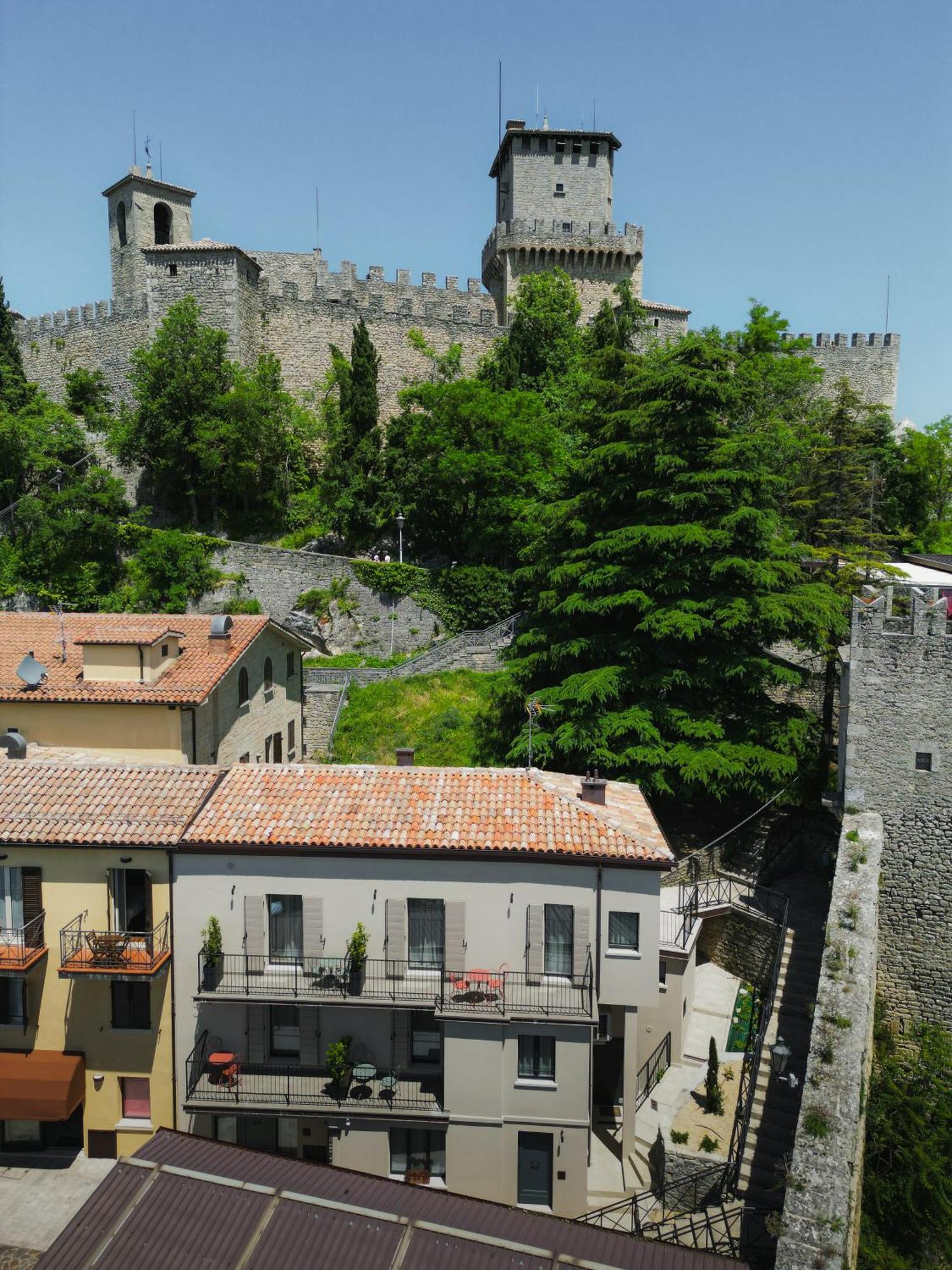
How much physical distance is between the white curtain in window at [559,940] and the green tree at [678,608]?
662 centimetres

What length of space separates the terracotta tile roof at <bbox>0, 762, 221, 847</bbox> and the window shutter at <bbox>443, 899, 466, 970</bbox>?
15.9 feet

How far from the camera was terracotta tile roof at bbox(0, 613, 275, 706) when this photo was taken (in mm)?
19922

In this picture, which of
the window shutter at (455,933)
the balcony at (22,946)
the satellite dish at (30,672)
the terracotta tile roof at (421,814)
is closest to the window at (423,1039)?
the window shutter at (455,933)

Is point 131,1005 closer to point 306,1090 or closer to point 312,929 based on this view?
point 306,1090

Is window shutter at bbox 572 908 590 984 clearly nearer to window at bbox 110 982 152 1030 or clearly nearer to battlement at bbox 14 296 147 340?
window at bbox 110 982 152 1030

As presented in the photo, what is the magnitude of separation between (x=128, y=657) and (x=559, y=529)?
12.2 m

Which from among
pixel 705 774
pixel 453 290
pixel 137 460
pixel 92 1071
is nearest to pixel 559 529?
pixel 705 774

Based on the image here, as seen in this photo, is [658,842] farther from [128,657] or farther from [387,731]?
[387,731]

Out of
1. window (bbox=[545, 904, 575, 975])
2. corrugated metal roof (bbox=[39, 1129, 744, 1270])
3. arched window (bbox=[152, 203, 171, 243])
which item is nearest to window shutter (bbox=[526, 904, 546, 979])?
window (bbox=[545, 904, 575, 975])

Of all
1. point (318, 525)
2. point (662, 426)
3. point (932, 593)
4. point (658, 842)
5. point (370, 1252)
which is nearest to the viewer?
point (370, 1252)

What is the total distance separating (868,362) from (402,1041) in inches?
2156

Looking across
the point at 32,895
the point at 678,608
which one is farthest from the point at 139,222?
the point at 32,895

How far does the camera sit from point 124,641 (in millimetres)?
20094

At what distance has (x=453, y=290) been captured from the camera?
165 feet
